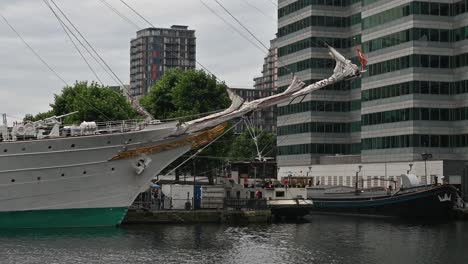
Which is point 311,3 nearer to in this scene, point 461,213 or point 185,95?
point 185,95

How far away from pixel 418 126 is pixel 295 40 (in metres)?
30.4

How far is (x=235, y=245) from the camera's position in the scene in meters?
46.0

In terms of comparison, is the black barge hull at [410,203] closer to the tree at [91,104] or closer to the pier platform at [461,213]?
the pier platform at [461,213]

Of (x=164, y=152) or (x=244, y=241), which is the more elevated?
(x=164, y=152)

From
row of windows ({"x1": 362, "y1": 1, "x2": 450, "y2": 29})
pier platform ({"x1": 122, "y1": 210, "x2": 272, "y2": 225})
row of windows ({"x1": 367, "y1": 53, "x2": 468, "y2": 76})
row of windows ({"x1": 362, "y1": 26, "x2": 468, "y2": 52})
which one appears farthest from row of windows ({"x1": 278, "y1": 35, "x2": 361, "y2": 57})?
pier platform ({"x1": 122, "y1": 210, "x2": 272, "y2": 225})

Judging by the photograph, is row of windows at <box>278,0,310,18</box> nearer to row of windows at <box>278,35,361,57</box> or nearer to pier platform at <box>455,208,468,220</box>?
row of windows at <box>278,35,361,57</box>

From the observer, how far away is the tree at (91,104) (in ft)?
292

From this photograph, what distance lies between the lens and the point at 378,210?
78.7m

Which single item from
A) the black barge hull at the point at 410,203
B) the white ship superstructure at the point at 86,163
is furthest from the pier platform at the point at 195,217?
the black barge hull at the point at 410,203

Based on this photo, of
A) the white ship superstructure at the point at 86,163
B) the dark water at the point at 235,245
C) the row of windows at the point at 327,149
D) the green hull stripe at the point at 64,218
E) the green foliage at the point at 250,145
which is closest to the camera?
the dark water at the point at 235,245

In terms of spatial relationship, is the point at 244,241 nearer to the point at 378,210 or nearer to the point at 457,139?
the point at 378,210

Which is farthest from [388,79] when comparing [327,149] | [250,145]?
[250,145]

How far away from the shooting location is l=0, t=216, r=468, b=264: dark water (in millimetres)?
39844

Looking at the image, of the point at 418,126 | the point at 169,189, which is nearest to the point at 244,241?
the point at 169,189
